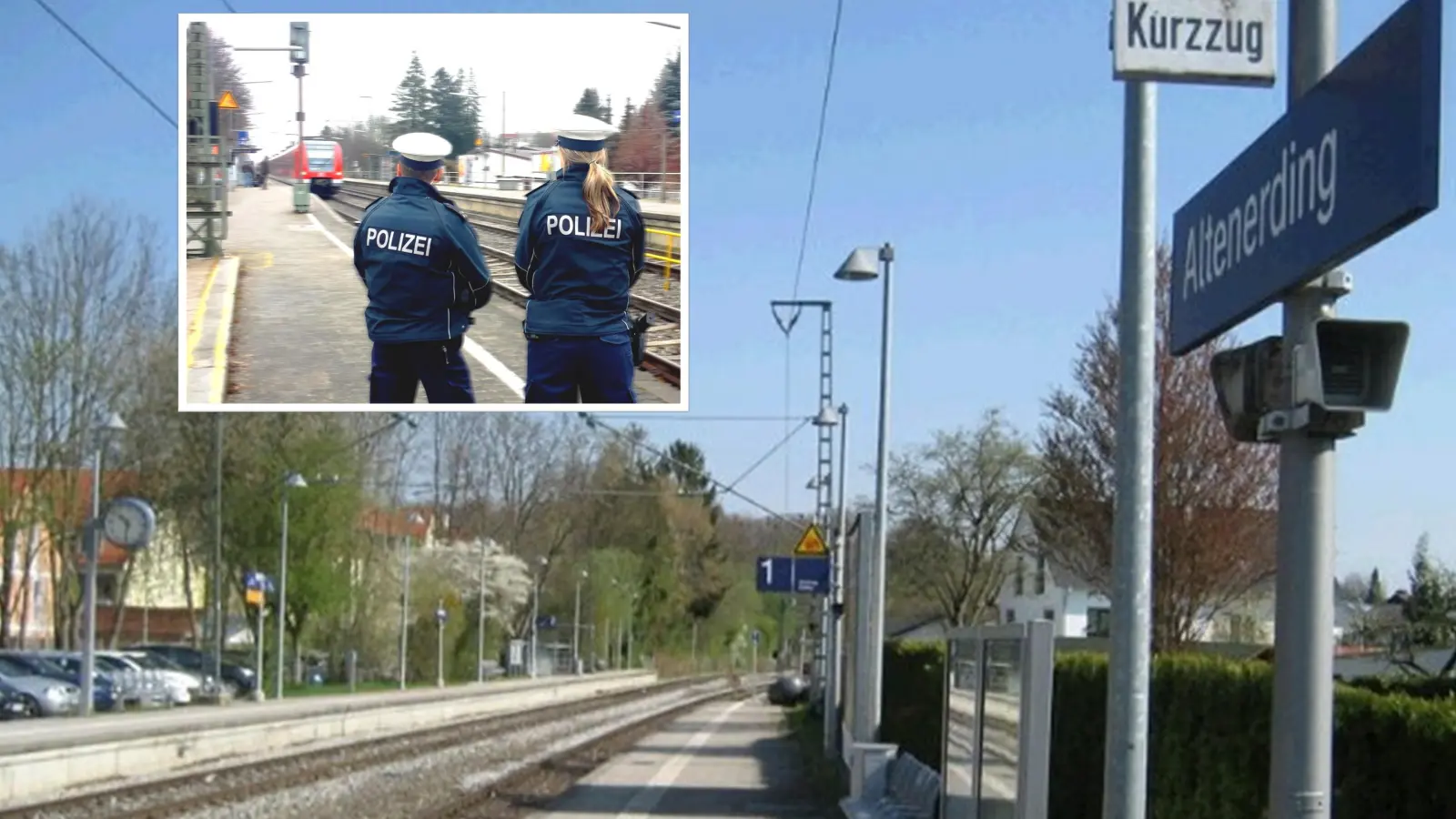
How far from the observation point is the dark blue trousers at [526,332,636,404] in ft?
78.4

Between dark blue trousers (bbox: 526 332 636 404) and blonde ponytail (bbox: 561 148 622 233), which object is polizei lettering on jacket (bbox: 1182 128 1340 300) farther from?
dark blue trousers (bbox: 526 332 636 404)

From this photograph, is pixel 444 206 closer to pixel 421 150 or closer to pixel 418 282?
pixel 421 150

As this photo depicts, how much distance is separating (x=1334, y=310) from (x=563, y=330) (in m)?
19.5

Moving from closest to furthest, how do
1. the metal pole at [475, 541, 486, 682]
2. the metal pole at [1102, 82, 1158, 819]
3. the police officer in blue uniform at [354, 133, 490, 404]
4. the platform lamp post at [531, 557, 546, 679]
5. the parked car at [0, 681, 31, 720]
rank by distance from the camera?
the metal pole at [1102, 82, 1158, 819] → the police officer in blue uniform at [354, 133, 490, 404] → the parked car at [0, 681, 31, 720] → the metal pole at [475, 541, 486, 682] → the platform lamp post at [531, 557, 546, 679]

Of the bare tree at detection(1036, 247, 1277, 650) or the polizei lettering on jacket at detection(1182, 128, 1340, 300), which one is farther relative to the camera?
the bare tree at detection(1036, 247, 1277, 650)

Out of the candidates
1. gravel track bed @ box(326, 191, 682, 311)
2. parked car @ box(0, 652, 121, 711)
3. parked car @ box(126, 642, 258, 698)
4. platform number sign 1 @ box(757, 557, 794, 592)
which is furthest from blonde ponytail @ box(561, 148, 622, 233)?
parked car @ box(126, 642, 258, 698)

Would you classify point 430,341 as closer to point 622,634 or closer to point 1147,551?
point 1147,551

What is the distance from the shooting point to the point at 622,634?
11150 centimetres

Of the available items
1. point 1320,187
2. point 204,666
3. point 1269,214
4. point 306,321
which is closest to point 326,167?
point 306,321

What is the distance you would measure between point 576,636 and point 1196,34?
92090mm

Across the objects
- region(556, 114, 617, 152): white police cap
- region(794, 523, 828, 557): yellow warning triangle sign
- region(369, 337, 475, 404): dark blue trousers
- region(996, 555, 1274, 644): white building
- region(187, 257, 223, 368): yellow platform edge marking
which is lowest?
region(996, 555, 1274, 644): white building

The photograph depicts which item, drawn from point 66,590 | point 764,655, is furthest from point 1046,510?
point 764,655

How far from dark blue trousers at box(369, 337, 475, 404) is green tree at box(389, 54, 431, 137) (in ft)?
8.84

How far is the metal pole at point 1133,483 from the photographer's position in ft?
21.5
